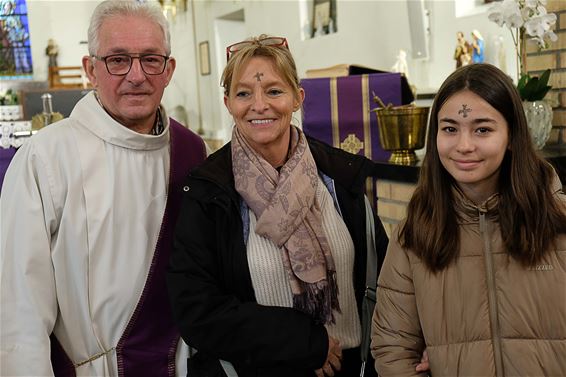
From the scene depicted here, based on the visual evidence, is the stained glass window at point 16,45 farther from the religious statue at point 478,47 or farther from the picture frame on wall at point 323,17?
the religious statue at point 478,47

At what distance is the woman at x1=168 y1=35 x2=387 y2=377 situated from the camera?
1.61 m

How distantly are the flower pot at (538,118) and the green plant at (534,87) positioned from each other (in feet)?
0.10

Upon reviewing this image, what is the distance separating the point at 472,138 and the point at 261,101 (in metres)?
0.59

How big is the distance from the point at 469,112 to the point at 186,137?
97cm

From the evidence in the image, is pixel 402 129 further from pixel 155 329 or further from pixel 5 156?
pixel 5 156

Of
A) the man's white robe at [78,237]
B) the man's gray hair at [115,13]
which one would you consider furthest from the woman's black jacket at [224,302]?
the man's gray hair at [115,13]

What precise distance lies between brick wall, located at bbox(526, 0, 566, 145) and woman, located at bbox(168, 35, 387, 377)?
1681 mm

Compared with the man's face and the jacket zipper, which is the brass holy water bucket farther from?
the jacket zipper

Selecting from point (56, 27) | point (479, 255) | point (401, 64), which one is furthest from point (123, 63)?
point (56, 27)

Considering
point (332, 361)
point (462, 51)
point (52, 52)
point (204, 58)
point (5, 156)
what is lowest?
point (332, 361)

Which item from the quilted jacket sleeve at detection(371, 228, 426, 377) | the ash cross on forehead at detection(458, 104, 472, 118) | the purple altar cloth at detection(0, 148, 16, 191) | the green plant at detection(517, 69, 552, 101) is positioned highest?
the green plant at detection(517, 69, 552, 101)

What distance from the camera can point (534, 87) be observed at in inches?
109

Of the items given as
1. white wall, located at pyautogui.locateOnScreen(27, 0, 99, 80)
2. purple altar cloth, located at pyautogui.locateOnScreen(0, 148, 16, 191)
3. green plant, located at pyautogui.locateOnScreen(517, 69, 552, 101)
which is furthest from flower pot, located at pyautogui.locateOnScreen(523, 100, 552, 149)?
white wall, located at pyautogui.locateOnScreen(27, 0, 99, 80)

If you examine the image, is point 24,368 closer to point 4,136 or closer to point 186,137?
point 186,137
